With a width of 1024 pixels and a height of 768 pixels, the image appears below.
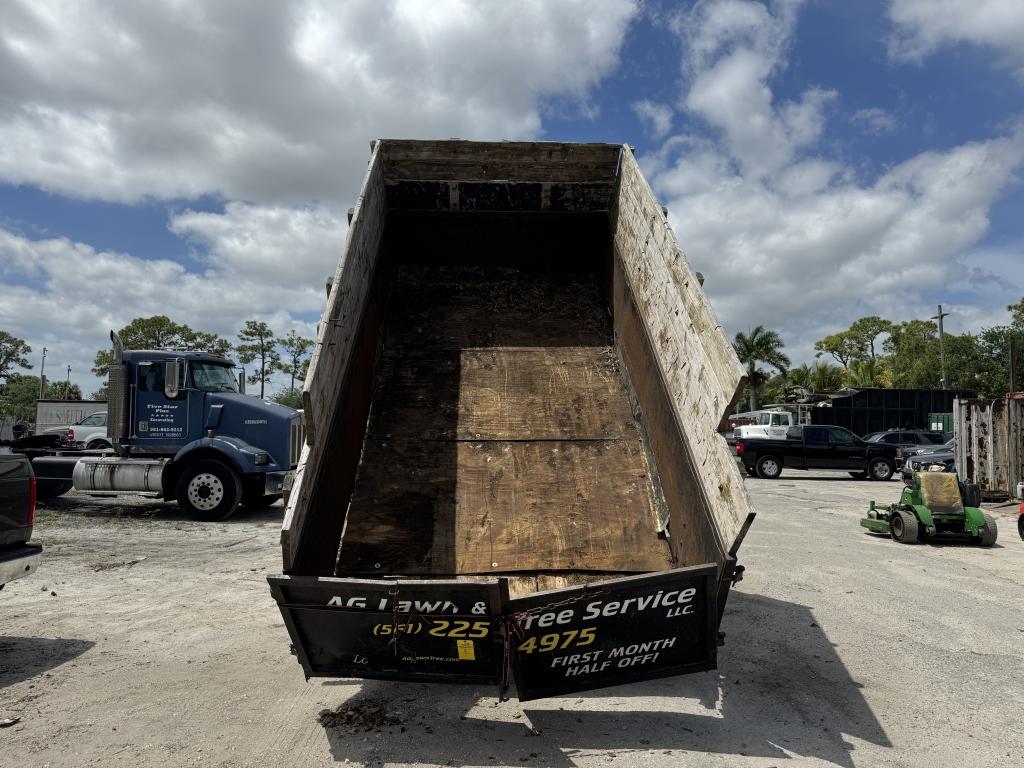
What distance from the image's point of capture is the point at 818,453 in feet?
67.2

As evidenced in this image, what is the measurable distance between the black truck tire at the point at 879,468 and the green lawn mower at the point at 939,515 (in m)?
11.6

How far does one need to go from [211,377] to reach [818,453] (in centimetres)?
1678

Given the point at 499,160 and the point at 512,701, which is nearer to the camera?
the point at 512,701

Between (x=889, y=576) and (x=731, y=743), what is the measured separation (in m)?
4.82

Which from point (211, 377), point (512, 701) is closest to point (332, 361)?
point (512, 701)

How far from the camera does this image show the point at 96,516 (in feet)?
38.0

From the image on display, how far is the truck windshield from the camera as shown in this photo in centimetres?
1184

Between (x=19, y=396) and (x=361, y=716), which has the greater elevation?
(x=19, y=396)

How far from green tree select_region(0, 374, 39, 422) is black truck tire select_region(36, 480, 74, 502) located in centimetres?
4251

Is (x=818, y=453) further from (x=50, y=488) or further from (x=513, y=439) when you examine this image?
(x=50, y=488)

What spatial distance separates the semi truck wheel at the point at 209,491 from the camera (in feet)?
36.8

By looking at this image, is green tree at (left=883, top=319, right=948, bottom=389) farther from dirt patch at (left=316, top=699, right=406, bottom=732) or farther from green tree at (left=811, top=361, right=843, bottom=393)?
dirt patch at (left=316, top=699, right=406, bottom=732)

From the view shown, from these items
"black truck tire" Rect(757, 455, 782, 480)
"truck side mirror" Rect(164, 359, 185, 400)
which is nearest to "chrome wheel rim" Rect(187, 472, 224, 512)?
"truck side mirror" Rect(164, 359, 185, 400)

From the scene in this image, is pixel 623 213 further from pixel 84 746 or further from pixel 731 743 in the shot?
pixel 84 746
